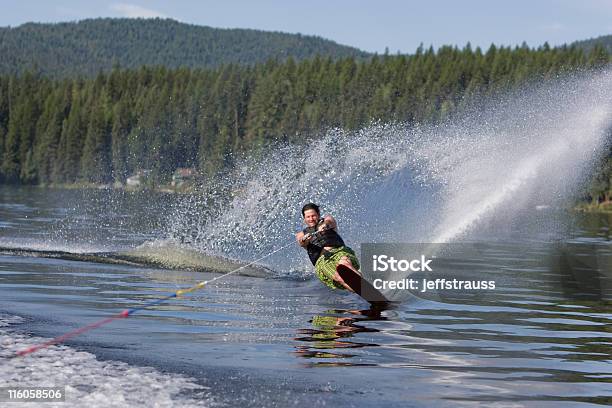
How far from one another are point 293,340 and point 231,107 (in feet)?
380

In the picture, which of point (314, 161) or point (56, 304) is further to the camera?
point (314, 161)

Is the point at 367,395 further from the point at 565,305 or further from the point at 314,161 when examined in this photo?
the point at 314,161

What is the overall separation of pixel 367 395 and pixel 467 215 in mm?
15608

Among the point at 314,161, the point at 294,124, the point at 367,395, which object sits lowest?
the point at 367,395

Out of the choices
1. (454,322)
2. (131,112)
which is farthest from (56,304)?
(131,112)

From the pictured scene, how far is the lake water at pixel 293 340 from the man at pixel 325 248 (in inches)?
13.1

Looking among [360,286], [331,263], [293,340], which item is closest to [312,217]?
[331,263]

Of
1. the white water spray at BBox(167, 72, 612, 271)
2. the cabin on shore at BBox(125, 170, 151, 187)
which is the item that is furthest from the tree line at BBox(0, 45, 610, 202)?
the white water spray at BBox(167, 72, 612, 271)

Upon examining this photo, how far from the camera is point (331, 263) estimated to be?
15562 millimetres

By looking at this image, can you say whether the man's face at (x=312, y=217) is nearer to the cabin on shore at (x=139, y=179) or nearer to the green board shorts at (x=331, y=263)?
the green board shorts at (x=331, y=263)

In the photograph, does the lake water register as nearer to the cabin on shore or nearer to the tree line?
the tree line

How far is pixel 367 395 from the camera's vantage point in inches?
345

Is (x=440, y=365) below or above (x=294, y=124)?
below

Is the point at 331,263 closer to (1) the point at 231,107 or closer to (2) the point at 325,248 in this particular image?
(2) the point at 325,248
